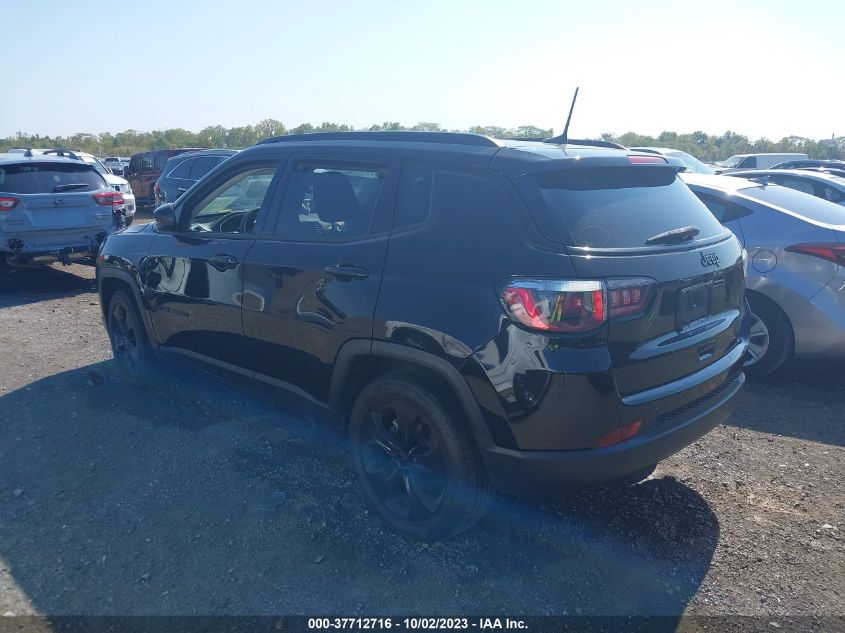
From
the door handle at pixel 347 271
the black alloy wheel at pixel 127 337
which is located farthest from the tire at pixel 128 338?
the door handle at pixel 347 271

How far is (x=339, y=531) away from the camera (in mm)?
3373

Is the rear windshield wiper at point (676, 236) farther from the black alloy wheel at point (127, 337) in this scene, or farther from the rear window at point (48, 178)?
the rear window at point (48, 178)

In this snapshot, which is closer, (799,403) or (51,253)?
(799,403)

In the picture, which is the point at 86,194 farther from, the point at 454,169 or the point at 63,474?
the point at 454,169

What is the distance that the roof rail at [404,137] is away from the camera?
3.29 metres

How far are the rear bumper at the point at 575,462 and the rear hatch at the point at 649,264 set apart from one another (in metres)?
0.21

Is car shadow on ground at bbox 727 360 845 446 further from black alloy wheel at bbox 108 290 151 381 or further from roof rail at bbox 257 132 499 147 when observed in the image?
black alloy wheel at bbox 108 290 151 381

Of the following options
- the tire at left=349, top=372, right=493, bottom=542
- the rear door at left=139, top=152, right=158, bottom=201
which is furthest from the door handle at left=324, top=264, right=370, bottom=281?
the rear door at left=139, top=152, right=158, bottom=201

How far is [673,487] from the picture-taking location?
3770 mm

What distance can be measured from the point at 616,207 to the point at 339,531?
6.60 feet

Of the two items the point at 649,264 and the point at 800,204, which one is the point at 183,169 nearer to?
the point at 800,204

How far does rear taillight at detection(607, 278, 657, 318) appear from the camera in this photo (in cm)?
267

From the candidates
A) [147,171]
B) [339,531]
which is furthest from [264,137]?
[339,531]

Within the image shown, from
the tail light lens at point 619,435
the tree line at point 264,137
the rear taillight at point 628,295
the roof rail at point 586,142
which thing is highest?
the roof rail at point 586,142
